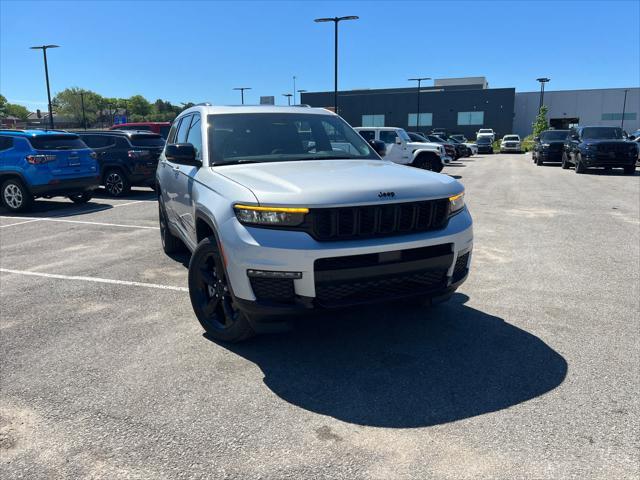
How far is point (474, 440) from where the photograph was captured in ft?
8.63

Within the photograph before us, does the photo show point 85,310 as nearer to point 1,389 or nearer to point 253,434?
point 1,389

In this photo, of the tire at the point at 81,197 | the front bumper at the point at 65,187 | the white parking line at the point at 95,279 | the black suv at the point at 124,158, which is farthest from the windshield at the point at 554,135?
the white parking line at the point at 95,279

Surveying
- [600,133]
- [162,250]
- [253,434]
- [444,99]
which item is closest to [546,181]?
[600,133]

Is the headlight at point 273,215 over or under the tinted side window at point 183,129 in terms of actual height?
under

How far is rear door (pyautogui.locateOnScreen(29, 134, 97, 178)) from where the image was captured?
35.4 ft

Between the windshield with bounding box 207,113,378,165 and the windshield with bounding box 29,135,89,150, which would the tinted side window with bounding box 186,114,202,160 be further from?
the windshield with bounding box 29,135,89,150

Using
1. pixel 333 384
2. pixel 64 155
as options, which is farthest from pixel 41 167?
pixel 333 384

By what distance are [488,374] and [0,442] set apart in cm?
289

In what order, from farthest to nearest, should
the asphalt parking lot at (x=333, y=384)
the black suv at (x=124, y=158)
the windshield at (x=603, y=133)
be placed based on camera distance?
the windshield at (x=603, y=133) → the black suv at (x=124, y=158) → the asphalt parking lot at (x=333, y=384)

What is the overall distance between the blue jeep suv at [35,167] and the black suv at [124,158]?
213 centimetres

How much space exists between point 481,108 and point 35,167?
234 feet

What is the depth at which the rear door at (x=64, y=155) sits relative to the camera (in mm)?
10789

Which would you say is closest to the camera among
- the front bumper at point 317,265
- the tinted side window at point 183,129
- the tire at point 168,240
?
the front bumper at point 317,265

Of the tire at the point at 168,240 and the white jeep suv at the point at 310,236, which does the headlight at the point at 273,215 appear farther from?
the tire at the point at 168,240
